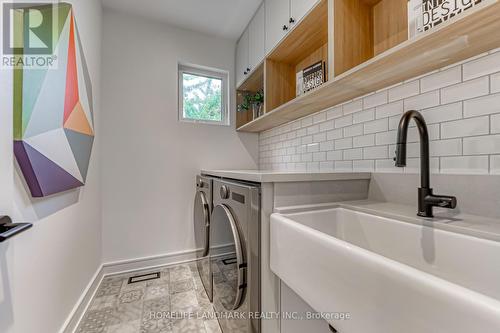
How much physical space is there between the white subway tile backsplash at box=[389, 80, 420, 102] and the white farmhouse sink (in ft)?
2.11

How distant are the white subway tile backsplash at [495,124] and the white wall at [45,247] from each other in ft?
5.55

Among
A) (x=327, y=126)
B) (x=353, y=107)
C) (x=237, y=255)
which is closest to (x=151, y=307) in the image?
(x=237, y=255)

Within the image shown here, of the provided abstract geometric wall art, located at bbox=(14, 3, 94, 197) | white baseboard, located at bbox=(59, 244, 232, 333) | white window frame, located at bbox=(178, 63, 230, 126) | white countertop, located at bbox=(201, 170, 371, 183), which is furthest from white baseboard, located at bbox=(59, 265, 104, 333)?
white window frame, located at bbox=(178, 63, 230, 126)

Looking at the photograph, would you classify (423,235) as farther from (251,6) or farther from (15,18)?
(251,6)

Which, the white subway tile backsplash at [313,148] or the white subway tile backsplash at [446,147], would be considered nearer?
the white subway tile backsplash at [446,147]

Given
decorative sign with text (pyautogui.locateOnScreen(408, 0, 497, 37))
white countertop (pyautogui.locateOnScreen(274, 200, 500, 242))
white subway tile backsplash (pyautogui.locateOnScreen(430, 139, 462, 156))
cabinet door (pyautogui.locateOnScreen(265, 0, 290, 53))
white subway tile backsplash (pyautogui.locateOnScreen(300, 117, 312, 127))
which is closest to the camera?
white countertop (pyautogui.locateOnScreen(274, 200, 500, 242))

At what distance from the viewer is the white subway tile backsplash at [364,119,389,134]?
1.09 m

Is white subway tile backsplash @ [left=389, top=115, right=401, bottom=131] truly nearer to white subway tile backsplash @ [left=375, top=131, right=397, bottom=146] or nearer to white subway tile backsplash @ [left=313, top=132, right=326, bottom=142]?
white subway tile backsplash @ [left=375, top=131, right=397, bottom=146]

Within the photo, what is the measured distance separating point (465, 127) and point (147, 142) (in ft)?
7.20

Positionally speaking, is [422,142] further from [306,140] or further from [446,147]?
[306,140]

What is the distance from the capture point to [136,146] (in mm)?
1923

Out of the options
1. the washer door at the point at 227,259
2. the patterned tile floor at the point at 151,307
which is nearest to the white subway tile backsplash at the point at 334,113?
the washer door at the point at 227,259

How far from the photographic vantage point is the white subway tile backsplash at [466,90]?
0.76 metres

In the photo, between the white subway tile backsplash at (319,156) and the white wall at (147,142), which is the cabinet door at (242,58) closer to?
the white wall at (147,142)
